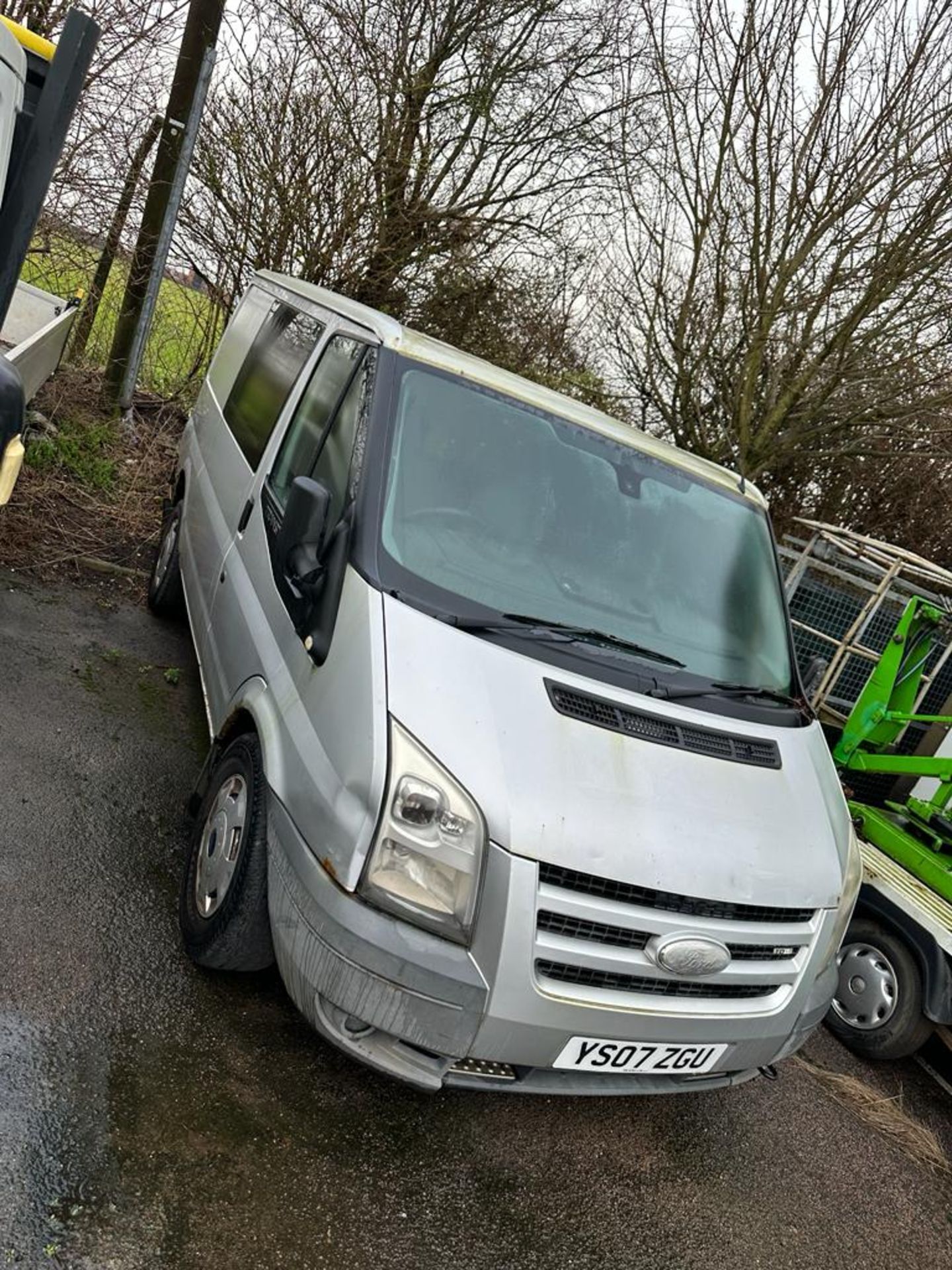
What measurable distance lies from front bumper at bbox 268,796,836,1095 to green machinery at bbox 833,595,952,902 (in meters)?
2.79

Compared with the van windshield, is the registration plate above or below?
below

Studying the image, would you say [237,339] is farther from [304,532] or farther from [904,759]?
[904,759]

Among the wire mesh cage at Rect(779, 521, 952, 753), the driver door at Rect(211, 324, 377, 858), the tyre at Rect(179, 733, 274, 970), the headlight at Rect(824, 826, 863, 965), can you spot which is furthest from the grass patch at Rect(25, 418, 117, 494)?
the headlight at Rect(824, 826, 863, 965)

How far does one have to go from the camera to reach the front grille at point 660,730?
286 centimetres

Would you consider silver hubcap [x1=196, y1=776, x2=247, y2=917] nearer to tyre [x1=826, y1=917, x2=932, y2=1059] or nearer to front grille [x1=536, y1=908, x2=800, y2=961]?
front grille [x1=536, y1=908, x2=800, y2=961]

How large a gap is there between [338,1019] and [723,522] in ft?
7.99

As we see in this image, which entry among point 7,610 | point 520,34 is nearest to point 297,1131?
point 7,610

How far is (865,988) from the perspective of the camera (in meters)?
4.64

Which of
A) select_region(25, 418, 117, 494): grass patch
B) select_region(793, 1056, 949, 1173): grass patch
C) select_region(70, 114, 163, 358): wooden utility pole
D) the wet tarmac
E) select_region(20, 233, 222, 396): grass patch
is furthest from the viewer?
select_region(20, 233, 222, 396): grass patch

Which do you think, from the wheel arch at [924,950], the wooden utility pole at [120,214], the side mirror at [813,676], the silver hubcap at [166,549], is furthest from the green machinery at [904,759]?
the wooden utility pole at [120,214]

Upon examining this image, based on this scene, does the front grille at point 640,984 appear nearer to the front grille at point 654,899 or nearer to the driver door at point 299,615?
the front grille at point 654,899

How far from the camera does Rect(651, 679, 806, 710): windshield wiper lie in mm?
3139

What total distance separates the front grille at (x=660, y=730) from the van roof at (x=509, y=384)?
1.34 meters

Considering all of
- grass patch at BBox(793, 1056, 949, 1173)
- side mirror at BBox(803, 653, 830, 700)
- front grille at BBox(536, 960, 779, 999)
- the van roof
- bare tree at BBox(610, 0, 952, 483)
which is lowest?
grass patch at BBox(793, 1056, 949, 1173)
